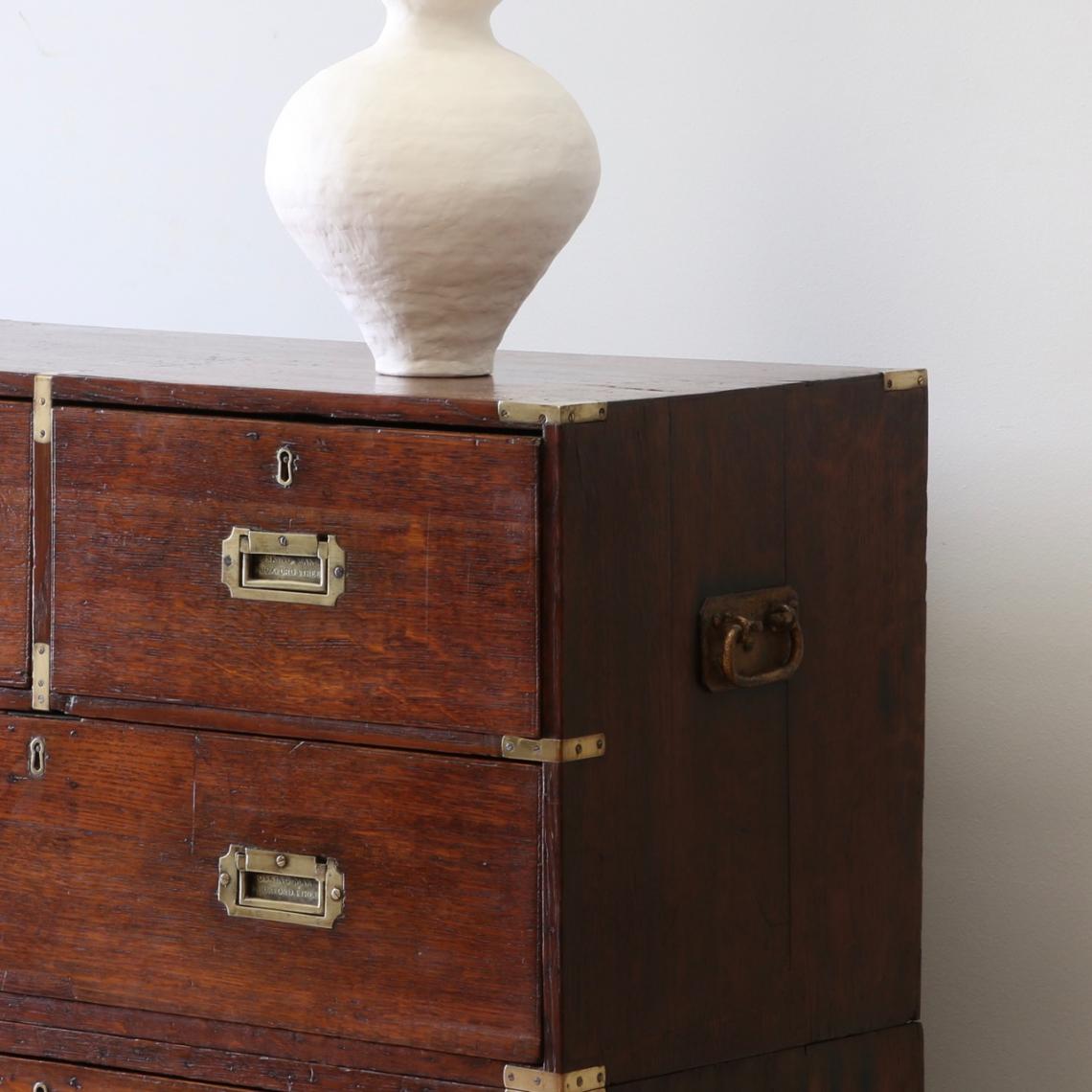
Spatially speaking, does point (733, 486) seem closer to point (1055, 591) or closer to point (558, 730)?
point (558, 730)

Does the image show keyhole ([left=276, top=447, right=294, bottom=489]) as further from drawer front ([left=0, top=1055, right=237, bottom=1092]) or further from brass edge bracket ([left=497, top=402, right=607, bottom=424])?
drawer front ([left=0, top=1055, right=237, bottom=1092])

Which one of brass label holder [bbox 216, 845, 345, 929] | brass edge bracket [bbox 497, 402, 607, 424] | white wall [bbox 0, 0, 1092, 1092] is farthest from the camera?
white wall [bbox 0, 0, 1092, 1092]

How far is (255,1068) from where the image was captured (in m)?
1.54

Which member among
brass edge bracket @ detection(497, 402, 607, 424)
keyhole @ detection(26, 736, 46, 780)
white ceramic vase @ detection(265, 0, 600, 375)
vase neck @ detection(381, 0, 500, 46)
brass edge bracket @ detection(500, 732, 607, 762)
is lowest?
keyhole @ detection(26, 736, 46, 780)

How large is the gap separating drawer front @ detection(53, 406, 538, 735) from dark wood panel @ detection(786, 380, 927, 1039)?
0.86ft

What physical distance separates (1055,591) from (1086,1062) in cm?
44

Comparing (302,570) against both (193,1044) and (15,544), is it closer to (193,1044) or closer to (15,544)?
(15,544)

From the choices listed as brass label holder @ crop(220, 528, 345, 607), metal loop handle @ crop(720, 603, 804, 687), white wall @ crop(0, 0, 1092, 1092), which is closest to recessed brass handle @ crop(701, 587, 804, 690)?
metal loop handle @ crop(720, 603, 804, 687)

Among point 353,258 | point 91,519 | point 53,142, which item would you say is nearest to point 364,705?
point 91,519

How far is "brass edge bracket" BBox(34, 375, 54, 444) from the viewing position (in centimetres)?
155

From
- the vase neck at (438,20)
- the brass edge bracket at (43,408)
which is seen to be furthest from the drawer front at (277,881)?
the vase neck at (438,20)

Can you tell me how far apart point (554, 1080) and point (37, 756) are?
18.4 inches

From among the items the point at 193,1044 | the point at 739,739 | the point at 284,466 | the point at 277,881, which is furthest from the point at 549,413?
the point at 193,1044

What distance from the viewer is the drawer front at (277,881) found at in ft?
4.77
